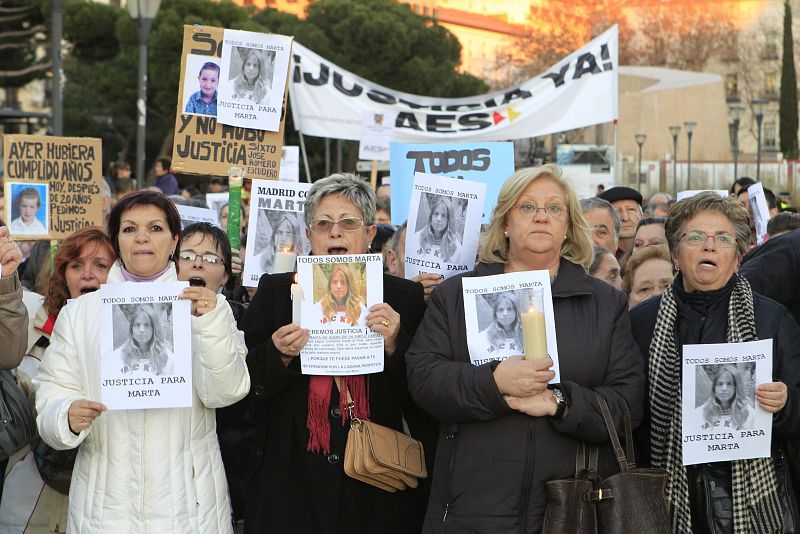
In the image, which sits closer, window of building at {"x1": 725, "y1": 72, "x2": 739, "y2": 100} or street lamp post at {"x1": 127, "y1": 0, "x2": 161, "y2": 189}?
street lamp post at {"x1": 127, "y1": 0, "x2": 161, "y2": 189}

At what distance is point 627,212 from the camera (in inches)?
333

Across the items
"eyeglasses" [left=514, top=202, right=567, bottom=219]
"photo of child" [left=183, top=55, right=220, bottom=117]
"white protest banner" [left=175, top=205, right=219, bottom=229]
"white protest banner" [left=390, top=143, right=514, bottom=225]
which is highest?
"photo of child" [left=183, top=55, right=220, bottom=117]

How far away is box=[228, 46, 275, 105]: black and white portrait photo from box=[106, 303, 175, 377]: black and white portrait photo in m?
2.66

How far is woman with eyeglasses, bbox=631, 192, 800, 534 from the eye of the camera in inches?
161

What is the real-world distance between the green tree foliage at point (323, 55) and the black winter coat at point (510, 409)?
99.2 feet

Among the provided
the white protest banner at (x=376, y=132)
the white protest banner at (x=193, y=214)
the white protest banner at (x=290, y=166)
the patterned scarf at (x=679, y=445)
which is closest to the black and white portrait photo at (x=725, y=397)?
the patterned scarf at (x=679, y=445)

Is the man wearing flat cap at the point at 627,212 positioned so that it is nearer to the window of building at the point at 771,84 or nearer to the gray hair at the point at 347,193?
the gray hair at the point at 347,193

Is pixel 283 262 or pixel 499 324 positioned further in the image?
pixel 283 262

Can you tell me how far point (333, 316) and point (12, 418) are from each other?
1296mm

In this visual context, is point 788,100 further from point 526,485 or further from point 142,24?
point 526,485

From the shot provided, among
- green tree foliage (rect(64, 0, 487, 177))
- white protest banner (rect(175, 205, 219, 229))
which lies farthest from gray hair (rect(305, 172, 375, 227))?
green tree foliage (rect(64, 0, 487, 177))

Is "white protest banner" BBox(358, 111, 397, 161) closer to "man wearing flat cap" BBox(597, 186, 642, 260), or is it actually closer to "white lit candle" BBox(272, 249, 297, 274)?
"man wearing flat cap" BBox(597, 186, 642, 260)

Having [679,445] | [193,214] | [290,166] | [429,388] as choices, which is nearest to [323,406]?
[429,388]

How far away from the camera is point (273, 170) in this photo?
6512 mm
